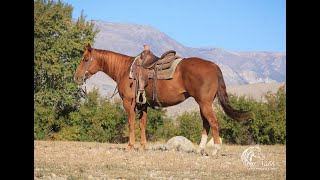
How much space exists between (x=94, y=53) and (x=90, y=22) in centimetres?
2467

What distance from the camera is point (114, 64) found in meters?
14.8

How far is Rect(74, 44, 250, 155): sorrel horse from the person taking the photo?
12.8m

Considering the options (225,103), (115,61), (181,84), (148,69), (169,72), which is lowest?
(225,103)

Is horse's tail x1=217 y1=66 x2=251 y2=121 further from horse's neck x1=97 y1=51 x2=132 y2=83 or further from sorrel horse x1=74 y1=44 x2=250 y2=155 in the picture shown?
horse's neck x1=97 y1=51 x2=132 y2=83

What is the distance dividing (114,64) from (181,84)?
269 centimetres

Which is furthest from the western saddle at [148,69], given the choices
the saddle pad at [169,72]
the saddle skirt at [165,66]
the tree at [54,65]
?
the tree at [54,65]

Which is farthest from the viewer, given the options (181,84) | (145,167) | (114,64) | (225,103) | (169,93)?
(114,64)

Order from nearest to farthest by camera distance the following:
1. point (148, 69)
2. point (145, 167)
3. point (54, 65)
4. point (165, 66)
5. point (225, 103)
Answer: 1. point (145, 167)
2. point (225, 103)
3. point (165, 66)
4. point (148, 69)
5. point (54, 65)

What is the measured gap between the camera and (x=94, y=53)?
14.9m

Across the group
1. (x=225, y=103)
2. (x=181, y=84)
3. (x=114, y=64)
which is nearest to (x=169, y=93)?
(x=181, y=84)

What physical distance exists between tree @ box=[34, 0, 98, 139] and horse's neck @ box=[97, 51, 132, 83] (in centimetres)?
2074

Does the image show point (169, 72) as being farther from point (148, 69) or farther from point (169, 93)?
point (148, 69)

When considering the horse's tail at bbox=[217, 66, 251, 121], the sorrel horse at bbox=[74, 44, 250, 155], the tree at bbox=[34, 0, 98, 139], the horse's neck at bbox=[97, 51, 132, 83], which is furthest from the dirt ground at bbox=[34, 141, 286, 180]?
the tree at bbox=[34, 0, 98, 139]
